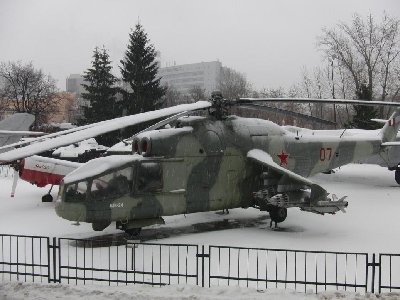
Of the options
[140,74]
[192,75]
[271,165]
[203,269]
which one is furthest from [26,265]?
[192,75]

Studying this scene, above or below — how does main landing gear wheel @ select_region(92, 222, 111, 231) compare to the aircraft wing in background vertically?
below

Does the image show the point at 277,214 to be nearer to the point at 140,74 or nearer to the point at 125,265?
the point at 125,265

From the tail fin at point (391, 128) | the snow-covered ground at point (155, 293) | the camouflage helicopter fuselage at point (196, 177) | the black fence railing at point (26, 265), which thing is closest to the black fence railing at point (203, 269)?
the black fence railing at point (26, 265)

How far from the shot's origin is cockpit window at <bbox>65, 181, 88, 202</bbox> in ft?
33.4

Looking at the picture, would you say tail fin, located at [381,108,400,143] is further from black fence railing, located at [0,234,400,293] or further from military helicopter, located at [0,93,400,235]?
black fence railing, located at [0,234,400,293]

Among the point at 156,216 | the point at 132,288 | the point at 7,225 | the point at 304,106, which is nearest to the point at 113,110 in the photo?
the point at 7,225

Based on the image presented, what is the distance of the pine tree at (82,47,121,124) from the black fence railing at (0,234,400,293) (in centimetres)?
2463

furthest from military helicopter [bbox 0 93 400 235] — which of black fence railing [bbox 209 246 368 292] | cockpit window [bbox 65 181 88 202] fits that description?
black fence railing [bbox 209 246 368 292]

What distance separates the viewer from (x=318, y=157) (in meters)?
14.4

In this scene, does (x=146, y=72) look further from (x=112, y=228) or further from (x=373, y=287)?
(x=373, y=287)

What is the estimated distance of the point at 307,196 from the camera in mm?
12055

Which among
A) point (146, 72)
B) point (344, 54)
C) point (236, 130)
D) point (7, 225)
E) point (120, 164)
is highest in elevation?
point (344, 54)

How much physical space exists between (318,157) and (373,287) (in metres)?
7.33

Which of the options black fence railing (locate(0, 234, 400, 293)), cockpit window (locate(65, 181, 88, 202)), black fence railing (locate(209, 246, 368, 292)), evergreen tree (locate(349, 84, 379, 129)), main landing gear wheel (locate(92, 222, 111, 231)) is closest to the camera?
black fence railing (locate(209, 246, 368, 292))
